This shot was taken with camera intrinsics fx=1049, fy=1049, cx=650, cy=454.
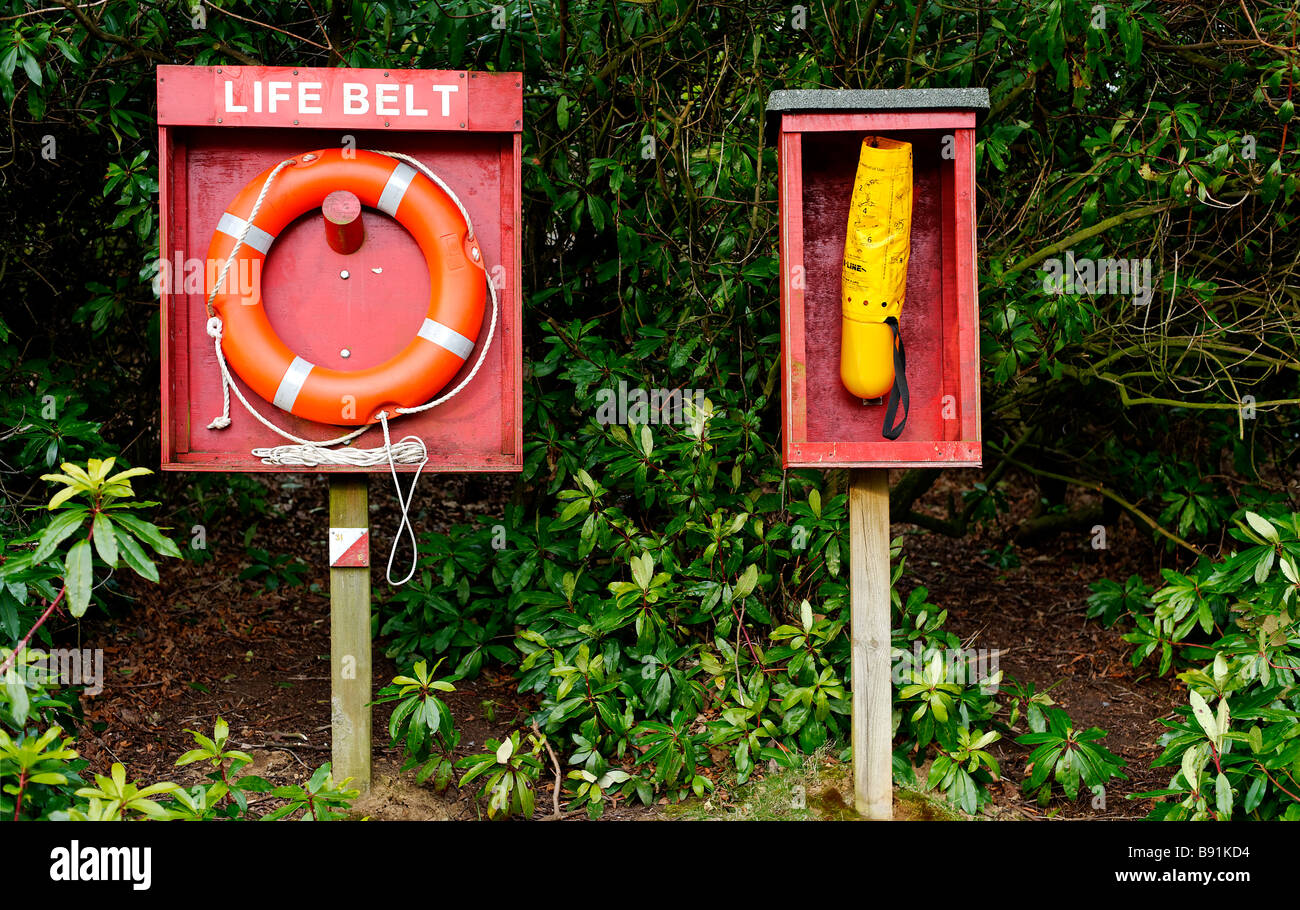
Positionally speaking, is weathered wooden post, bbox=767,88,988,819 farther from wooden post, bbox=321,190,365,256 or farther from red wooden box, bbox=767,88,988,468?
wooden post, bbox=321,190,365,256

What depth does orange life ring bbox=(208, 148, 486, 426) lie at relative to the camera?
8.20 ft

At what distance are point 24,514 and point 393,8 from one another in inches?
76.5

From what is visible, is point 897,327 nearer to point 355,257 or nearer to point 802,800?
point 802,800

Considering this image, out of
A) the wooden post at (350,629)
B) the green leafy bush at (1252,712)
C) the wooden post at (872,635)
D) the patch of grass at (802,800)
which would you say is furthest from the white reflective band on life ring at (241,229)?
the green leafy bush at (1252,712)

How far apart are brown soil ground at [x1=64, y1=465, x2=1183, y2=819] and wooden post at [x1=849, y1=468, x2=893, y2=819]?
22cm

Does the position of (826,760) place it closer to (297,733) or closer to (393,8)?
(297,733)

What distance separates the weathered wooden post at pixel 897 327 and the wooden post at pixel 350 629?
3.51 ft

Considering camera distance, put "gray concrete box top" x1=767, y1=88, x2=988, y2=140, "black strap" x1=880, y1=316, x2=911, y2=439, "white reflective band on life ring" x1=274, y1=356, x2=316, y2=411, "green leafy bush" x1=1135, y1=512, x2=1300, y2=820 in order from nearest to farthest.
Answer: "green leafy bush" x1=1135, y1=512, x2=1300, y2=820, "gray concrete box top" x1=767, y1=88, x2=988, y2=140, "white reflective band on life ring" x1=274, y1=356, x2=316, y2=411, "black strap" x1=880, y1=316, x2=911, y2=439

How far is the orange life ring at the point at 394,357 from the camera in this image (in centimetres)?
250

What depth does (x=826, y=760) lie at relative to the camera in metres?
2.81

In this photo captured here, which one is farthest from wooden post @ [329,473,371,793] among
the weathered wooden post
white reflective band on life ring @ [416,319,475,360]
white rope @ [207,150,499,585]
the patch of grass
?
the weathered wooden post

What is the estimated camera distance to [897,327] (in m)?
2.60

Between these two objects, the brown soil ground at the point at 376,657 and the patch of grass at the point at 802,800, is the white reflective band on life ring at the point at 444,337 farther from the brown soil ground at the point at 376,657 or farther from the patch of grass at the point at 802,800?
the patch of grass at the point at 802,800

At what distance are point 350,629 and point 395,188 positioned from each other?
1086 millimetres
